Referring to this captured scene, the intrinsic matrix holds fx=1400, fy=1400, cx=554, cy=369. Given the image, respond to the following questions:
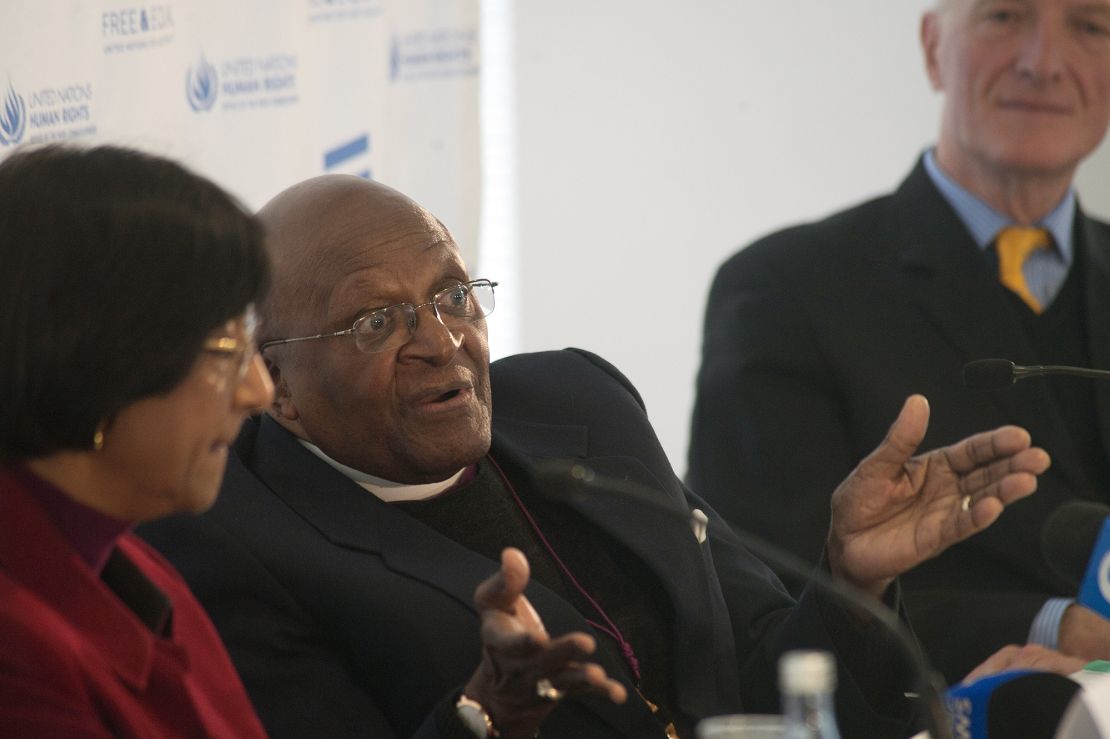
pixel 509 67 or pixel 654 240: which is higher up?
pixel 509 67

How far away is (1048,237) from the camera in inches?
116

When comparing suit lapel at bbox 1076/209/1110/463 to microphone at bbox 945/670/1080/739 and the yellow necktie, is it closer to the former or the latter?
the yellow necktie

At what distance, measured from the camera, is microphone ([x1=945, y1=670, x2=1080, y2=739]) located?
1.55m

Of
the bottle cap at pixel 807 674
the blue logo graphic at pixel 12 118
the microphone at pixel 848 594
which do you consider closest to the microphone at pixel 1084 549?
the microphone at pixel 848 594

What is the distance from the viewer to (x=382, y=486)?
6.70 ft

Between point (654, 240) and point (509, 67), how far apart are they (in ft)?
2.41

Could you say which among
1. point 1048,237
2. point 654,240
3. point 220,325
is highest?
point 220,325

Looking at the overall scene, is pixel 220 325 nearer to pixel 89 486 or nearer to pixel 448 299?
pixel 89 486

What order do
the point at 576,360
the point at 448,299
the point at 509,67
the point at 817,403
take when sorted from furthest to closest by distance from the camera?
the point at 509,67 < the point at 817,403 < the point at 576,360 < the point at 448,299

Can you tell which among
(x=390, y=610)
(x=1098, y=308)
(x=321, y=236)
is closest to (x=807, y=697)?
(x=390, y=610)

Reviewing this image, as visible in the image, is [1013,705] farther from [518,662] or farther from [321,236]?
[321,236]

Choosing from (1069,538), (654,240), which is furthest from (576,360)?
(654,240)

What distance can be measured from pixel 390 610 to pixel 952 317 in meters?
1.48

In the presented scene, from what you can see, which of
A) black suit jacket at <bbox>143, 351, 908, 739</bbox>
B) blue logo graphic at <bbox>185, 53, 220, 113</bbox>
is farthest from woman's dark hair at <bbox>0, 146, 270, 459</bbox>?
blue logo graphic at <bbox>185, 53, 220, 113</bbox>
